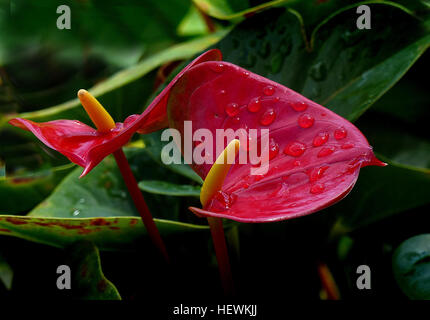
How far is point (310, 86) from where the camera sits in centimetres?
53

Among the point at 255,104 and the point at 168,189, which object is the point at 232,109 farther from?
the point at 168,189

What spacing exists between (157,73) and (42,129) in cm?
35

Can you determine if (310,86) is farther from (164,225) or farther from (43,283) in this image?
(43,283)

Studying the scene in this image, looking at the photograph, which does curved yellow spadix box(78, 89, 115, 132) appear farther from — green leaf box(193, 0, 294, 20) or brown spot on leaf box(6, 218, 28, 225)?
green leaf box(193, 0, 294, 20)

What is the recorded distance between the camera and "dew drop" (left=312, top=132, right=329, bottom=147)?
0.34 metres

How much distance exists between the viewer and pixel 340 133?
33 cm

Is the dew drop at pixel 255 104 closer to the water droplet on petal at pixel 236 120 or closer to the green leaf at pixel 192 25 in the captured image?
the water droplet on petal at pixel 236 120

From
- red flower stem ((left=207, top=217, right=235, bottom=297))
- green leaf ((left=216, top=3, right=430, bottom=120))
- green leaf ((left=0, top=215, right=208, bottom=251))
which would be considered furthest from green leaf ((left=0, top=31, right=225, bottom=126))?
red flower stem ((left=207, top=217, right=235, bottom=297))

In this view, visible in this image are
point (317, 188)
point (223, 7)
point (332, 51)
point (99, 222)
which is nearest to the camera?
point (317, 188)

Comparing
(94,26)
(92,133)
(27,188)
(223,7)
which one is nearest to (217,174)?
(92,133)

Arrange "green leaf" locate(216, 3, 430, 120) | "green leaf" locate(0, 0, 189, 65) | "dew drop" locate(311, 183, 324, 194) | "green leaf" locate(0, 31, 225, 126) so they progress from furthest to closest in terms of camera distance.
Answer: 1. "green leaf" locate(0, 0, 189, 65)
2. "green leaf" locate(0, 31, 225, 126)
3. "green leaf" locate(216, 3, 430, 120)
4. "dew drop" locate(311, 183, 324, 194)

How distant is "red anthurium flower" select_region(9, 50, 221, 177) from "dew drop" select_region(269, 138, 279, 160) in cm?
9

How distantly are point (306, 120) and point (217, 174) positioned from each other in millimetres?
87

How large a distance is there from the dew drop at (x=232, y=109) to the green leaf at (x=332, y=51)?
0.18 metres
